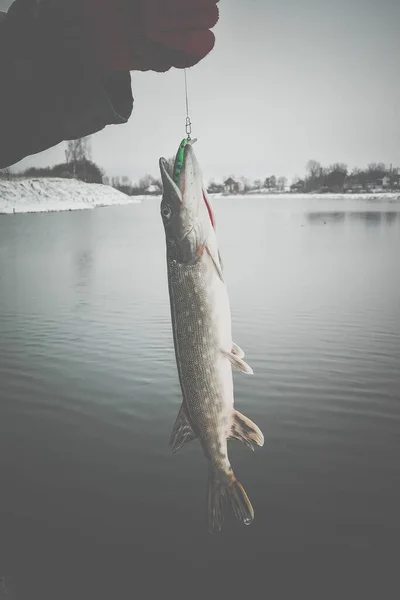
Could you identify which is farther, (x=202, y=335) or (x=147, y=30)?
(x=202, y=335)

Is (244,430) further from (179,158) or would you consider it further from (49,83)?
(49,83)

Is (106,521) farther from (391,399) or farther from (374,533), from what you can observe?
(391,399)

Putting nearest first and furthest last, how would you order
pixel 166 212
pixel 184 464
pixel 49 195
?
pixel 166 212 < pixel 184 464 < pixel 49 195

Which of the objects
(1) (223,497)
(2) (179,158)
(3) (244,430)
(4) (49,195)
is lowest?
(1) (223,497)

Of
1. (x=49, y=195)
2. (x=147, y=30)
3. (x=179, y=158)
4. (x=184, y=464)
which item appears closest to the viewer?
(x=147, y=30)

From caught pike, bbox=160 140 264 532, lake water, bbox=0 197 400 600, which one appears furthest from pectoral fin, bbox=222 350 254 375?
lake water, bbox=0 197 400 600

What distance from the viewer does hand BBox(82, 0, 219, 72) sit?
70.9 inches

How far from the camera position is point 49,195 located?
60.8 meters

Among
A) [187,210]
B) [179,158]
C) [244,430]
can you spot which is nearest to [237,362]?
[244,430]

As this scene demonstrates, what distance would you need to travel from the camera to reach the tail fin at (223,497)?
2.50m

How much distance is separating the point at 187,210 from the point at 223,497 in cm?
171

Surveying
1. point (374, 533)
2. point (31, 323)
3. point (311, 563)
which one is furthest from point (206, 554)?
point (31, 323)

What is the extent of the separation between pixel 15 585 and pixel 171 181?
335cm

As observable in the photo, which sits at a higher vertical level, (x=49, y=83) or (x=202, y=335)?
(x=49, y=83)
